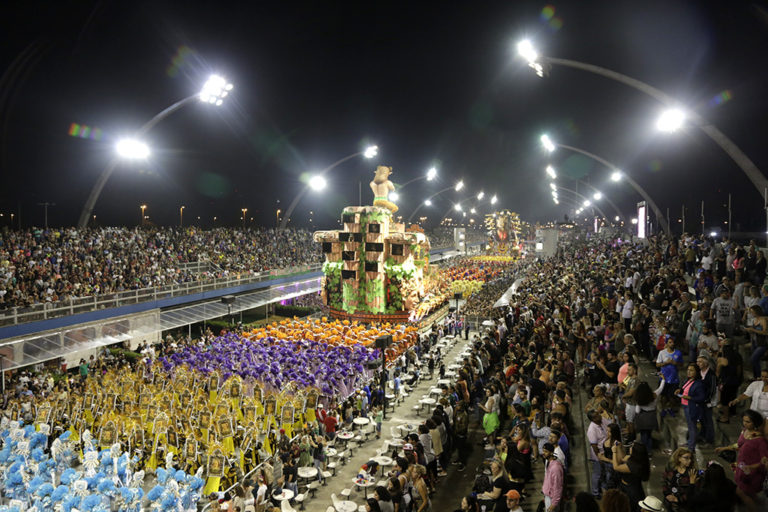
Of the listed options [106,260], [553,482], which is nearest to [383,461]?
[553,482]

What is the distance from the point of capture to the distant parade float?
279ft

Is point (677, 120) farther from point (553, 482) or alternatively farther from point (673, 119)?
point (553, 482)

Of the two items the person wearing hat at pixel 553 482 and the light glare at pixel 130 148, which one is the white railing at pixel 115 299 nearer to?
the light glare at pixel 130 148

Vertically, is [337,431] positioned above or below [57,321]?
below

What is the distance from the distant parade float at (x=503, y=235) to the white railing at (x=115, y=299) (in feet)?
178

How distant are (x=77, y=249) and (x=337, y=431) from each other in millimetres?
20816

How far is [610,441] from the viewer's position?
8016 millimetres

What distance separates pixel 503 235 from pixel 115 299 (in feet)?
232

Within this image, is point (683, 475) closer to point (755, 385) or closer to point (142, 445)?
point (755, 385)

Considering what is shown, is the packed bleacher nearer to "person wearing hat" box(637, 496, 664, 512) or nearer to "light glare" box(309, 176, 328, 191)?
"person wearing hat" box(637, 496, 664, 512)

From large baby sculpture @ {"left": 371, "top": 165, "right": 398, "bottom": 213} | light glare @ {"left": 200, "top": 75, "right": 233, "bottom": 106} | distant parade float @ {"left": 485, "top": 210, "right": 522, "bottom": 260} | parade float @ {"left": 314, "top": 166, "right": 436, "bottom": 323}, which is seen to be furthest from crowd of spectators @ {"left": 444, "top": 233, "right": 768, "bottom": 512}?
distant parade float @ {"left": 485, "top": 210, "right": 522, "bottom": 260}

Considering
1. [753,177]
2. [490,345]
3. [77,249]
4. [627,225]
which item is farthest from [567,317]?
[627,225]

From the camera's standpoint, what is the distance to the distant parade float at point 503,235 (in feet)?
279

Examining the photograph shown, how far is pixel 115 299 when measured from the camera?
25.5 metres
